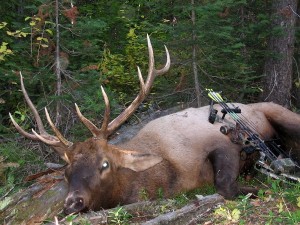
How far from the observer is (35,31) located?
8.02 meters

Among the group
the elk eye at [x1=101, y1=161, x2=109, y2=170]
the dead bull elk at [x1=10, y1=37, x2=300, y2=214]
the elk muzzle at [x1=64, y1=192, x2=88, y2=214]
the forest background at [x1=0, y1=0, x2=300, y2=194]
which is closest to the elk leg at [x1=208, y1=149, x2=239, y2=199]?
the dead bull elk at [x1=10, y1=37, x2=300, y2=214]

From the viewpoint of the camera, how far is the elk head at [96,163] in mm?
5242

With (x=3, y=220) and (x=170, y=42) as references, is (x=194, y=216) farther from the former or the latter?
(x=170, y=42)

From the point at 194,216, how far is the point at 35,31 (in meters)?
4.59

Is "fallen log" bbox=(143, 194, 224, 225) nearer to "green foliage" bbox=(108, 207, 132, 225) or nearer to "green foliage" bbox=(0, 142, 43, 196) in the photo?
"green foliage" bbox=(108, 207, 132, 225)

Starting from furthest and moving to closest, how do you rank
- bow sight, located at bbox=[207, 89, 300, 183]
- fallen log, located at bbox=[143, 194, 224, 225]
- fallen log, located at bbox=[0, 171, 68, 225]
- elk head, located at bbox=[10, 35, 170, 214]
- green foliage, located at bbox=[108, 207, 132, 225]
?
bow sight, located at bbox=[207, 89, 300, 183] → fallen log, located at bbox=[0, 171, 68, 225] → elk head, located at bbox=[10, 35, 170, 214] → green foliage, located at bbox=[108, 207, 132, 225] → fallen log, located at bbox=[143, 194, 224, 225]

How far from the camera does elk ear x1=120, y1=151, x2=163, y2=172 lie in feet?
19.7

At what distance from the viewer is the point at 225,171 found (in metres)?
6.23

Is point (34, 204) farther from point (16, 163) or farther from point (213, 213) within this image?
point (213, 213)

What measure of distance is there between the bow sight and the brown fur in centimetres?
12

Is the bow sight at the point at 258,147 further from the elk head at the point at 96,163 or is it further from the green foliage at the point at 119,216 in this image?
the green foliage at the point at 119,216

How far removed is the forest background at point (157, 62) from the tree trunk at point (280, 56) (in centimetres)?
2

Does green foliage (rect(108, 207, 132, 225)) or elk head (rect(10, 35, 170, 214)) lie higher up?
elk head (rect(10, 35, 170, 214))

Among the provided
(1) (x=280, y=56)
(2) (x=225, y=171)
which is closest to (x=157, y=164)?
(2) (x=225, y=171)
